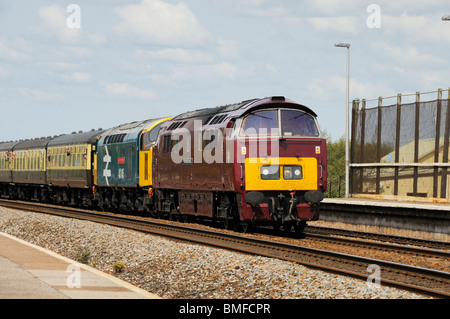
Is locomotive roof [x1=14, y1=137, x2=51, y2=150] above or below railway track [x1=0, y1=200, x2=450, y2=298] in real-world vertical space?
above

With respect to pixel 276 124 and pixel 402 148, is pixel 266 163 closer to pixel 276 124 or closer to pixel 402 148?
pixel 276 124

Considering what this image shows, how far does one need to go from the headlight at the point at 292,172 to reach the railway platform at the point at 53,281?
755 centimetres

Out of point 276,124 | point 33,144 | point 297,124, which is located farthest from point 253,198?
point 33,144

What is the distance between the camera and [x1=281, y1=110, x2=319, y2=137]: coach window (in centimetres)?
2008

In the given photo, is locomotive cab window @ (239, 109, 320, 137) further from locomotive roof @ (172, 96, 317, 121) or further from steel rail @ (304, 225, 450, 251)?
steel rail @ (304, 225, 450, 251)

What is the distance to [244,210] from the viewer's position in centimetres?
1966

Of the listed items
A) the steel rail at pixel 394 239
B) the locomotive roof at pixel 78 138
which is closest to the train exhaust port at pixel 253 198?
the steel rail at pixel 394 239

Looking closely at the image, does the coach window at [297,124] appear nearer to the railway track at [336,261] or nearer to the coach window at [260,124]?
the coach window at [260,124]

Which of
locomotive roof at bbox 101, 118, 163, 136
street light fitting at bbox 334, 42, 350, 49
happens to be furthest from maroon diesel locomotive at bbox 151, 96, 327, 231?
street light fitting at bbox 334, 42, 350, 49

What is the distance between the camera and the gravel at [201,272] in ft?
36.1

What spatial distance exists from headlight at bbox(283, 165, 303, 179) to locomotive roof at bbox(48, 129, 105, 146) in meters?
17.9

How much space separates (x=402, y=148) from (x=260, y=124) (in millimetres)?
9685

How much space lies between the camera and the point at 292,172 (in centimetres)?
1986
